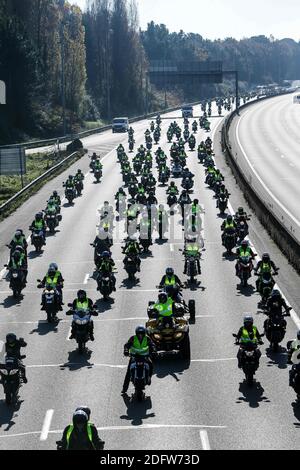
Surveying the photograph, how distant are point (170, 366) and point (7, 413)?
16.1 ft

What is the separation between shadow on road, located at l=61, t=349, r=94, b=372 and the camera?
72.1 feet

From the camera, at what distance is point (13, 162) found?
61.0 m

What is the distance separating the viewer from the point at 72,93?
13112 centimetres

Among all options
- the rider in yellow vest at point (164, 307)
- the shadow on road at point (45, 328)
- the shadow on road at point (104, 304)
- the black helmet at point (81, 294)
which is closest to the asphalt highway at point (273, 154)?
the shadow on road at point (104, 304)

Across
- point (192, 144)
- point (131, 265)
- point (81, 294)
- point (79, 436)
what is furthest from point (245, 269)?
point (192, 144)

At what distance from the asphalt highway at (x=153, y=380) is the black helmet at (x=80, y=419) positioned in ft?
7.37

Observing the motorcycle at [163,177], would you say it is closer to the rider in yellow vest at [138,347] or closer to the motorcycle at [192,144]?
the motorcycle at [192,144]

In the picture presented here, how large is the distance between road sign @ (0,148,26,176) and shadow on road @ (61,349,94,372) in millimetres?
38923

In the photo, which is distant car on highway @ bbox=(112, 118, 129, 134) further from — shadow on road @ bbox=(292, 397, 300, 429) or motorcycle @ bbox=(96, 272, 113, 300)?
shadow on road @ bbox=(292, 397, 300, 429)

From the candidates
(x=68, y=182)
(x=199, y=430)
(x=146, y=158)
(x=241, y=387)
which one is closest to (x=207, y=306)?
(x=241, y=387)

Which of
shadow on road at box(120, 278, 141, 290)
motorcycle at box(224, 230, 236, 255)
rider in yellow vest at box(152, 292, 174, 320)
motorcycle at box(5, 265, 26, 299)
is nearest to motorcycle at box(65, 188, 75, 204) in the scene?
motorcycle at box(224, 230, 236, 255)

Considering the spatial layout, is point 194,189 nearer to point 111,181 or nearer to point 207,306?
point 111,181

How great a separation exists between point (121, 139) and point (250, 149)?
65.6 ft

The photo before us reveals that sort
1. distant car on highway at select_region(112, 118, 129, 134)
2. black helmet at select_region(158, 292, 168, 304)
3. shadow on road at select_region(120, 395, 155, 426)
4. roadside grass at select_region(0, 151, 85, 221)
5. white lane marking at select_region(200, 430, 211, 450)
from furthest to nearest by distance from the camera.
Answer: distant car on highway at select_region(112, 118, 129, 134) → roadside grass at select_region(0, 151, 85, 221) → black helmet at select_region(158, 292, 168, 304) → shadow on road at select_region(120, 395, 155, 426) → white lane marking at select_region(200, 430, 211, 450)
